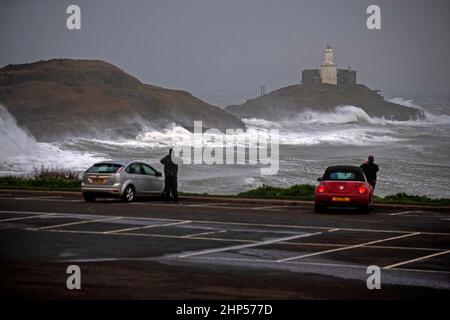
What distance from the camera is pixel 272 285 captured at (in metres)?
12.7

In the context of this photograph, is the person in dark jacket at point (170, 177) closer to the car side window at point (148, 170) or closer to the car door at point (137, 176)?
the car door at point (137, 176)

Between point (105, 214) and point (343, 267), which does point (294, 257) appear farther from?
point (105, 214)

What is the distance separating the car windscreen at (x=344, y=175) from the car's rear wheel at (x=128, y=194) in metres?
6.40

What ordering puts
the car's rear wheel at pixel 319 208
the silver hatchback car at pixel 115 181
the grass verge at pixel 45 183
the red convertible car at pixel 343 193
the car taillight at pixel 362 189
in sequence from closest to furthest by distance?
the red convertible car at pixel 343 193
the car taillight at pixel 362 189
the car's rear wheel at pixel 319 208
the silver hatchback car at pixel 115 181
the grass verge at pixel 45 183

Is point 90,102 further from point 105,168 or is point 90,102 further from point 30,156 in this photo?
point 105,168

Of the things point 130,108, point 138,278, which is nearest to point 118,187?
point 138,278

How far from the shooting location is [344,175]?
25.7 meters

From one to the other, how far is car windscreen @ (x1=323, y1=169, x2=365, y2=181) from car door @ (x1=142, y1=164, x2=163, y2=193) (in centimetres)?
641

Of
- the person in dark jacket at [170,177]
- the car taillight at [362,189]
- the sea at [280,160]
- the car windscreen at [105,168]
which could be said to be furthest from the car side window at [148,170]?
the sea at [280,160]

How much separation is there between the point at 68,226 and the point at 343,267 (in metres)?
8.03

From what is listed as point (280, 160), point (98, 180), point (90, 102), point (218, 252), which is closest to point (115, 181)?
point (98, 180)

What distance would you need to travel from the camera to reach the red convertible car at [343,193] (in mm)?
24938

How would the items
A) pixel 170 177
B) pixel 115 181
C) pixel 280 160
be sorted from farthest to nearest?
pixel 280 160 < pixel 170 177 < pixel 115 181

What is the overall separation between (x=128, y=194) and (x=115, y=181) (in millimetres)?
764
